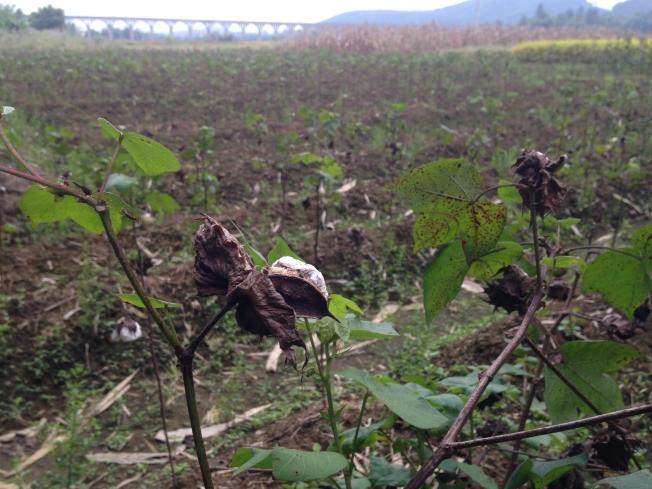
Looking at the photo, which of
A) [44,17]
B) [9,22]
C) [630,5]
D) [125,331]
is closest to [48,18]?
[44,17]

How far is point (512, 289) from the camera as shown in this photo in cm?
104

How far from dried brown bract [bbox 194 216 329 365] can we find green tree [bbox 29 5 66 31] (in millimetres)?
42812

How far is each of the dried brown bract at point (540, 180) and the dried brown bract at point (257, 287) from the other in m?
0.41

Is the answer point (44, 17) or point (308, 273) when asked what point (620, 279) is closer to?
point (308, 273)

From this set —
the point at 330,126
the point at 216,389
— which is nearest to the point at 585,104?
the point at 330,126

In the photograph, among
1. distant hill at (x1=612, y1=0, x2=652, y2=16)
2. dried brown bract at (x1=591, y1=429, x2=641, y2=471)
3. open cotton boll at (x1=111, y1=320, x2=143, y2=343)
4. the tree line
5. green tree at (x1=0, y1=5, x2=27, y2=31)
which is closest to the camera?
dried brown bract at (x1=591, y1=429, x2=641, y2=471)

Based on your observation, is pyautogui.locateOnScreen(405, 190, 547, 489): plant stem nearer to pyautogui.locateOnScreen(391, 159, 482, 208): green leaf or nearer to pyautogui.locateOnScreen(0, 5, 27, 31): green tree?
pyautogui.locateOnScreen(391, 159, 482, 208): green leaf

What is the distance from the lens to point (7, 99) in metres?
8.88

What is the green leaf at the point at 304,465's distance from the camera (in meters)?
0.76

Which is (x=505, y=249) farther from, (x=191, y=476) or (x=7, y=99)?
(x=7, y=99)

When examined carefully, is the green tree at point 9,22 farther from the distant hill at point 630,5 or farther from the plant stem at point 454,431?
the distant hill at point 630,5

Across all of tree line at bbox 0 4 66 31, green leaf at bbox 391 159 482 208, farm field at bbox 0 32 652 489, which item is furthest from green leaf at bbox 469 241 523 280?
tree line at bbox 0 4 66 31

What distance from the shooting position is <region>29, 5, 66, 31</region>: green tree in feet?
124

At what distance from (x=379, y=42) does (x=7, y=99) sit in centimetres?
1668
